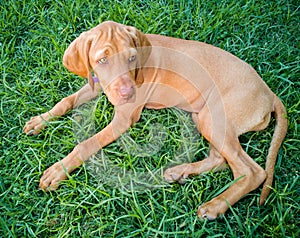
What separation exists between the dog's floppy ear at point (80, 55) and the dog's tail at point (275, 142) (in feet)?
6.05

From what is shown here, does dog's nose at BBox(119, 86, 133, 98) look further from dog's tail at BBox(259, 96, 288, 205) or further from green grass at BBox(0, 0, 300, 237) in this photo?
dog's tail at BBox(259, 96, 288, 205)

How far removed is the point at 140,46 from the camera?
379cm

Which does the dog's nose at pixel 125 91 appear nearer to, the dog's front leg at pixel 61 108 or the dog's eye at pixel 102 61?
the dog's eye at pixel 102 61

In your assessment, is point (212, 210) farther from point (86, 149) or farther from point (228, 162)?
point (86, 149)

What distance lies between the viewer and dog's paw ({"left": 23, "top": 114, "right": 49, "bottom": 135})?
4.23 meters

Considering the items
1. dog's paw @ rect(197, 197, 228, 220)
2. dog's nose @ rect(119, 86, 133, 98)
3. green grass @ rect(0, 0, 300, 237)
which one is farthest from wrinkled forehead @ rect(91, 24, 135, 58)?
dog's paw @ rect(197, 197, 228, 220)

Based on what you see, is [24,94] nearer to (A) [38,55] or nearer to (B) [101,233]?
(A) [38,55]

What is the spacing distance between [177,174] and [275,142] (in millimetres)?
997

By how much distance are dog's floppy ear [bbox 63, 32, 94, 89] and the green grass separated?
73cm

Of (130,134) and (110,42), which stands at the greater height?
(110,42)

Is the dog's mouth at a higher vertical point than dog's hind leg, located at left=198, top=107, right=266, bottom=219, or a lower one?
higher

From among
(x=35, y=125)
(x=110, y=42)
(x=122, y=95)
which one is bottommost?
(x=35, y=125)

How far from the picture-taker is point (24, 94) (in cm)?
462

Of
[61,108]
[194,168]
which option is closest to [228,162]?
[194,168]
